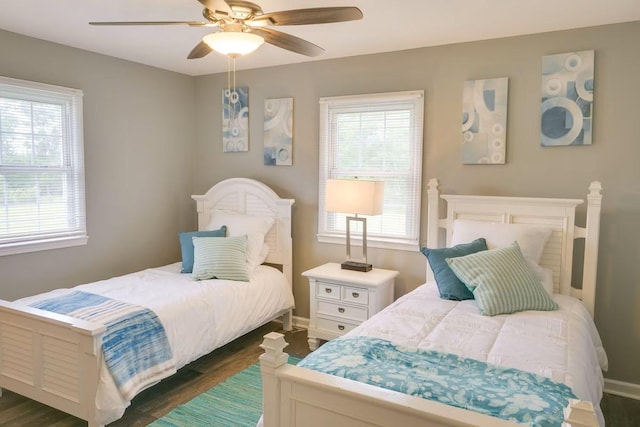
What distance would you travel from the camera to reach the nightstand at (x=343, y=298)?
343 cm

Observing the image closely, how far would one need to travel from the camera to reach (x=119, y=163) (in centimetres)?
405

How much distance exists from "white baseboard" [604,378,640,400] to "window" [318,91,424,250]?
163cm

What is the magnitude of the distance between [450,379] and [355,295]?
5.91 feet

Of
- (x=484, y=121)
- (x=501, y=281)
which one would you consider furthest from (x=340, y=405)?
(x=484, y=121)

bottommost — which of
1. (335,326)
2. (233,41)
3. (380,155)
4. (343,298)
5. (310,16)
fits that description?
(335,326)

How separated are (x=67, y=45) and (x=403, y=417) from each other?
3.68 metres

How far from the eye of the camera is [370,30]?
3.16 m

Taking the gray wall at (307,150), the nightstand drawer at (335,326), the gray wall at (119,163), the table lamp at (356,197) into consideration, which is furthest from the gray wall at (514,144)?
the gray wall at (119,163)

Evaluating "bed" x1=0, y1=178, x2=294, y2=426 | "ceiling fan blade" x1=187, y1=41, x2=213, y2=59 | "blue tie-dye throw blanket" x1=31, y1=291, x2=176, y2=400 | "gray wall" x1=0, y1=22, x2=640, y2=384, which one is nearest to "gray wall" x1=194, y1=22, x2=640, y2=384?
"gray wall" x1=0, y1=22, x2=640, y2=384

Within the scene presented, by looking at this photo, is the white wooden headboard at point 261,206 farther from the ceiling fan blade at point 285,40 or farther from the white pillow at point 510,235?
the ceiling fan blade at point 285,40

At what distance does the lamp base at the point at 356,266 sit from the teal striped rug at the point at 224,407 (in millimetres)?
1115

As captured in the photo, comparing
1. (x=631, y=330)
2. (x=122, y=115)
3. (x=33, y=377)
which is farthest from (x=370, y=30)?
(x=33, y=377)

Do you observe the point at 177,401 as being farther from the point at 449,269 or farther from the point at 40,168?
the point at 40,168

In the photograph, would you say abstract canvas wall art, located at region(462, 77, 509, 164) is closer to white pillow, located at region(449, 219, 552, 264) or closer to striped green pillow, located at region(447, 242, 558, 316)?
white pillow, located at region(449, 219, 552, 264)
